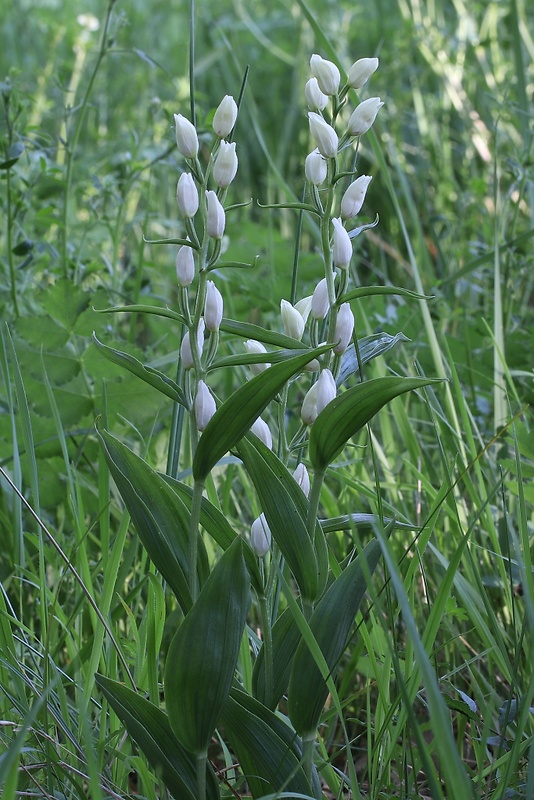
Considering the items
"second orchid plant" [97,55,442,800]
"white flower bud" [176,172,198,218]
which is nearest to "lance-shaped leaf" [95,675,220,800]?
"second orchid plant" [97,55,442,800]

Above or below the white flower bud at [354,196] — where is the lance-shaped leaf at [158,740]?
below

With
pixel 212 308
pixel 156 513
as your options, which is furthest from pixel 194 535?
pixel 212 308

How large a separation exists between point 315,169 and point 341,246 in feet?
0.21

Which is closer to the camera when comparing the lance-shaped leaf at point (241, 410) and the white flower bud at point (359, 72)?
the lance-shaped leaf at point (241, 410)

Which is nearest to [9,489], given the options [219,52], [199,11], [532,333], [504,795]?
[504,795]

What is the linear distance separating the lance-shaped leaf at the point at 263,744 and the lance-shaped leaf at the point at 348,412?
182 millimetres

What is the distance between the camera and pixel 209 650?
58 cm

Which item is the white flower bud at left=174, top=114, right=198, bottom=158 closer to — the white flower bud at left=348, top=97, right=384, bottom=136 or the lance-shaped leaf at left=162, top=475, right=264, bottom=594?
the white flower bud at left=348, top=97, right=384, bottom=136

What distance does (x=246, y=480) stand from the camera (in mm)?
1088

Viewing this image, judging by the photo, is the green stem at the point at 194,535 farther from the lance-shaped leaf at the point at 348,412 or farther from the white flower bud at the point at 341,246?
the white flower bud at the point at 341,246

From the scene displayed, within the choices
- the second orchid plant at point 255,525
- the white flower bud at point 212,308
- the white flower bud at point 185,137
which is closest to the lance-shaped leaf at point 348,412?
the second orchid plant at point 255,525

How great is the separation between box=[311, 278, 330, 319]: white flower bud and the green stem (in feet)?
0.52

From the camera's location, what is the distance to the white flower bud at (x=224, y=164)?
0.61m

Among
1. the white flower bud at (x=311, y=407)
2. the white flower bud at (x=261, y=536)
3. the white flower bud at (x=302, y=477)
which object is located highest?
the white flower bud at (x=311, y=407)
